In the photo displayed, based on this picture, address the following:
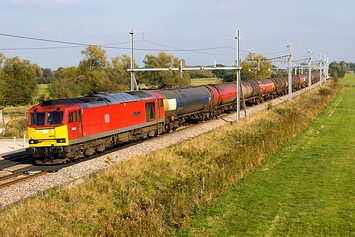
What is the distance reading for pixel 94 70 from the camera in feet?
232

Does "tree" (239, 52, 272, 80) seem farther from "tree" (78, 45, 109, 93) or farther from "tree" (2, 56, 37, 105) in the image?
"tree" (2, 56, 37, 105)

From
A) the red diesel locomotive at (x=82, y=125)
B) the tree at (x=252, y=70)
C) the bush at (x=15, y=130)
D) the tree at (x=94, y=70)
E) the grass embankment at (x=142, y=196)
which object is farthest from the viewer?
the tree at (x=252, y=70)

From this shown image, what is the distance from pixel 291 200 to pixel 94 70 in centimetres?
6241

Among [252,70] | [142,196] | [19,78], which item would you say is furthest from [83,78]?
[142,196]

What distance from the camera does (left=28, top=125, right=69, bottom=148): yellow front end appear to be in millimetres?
17781

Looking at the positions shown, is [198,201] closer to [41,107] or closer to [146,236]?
[146,236]

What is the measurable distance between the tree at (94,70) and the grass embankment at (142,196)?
50.1 metres

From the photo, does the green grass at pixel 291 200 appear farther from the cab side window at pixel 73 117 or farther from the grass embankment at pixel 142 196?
the cab side window at pixel 73 117

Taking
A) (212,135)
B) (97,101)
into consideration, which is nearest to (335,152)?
(212,135)

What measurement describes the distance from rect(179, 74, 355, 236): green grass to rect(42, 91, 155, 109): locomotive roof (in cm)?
979

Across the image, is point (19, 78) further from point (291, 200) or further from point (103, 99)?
point (291, 200)

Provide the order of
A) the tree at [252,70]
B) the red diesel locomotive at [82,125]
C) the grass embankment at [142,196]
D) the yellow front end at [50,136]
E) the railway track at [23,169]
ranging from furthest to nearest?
1. the tree at [252,70]
2. the red diesel locomotive at [82,125]
3. the yellow front end at [50,136]
4. the railway track at [23,169]
5. the grass embankment at [142,196]

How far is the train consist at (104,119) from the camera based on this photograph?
18.0 meters

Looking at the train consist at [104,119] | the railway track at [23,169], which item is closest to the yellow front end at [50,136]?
the train consist at [104,119]
